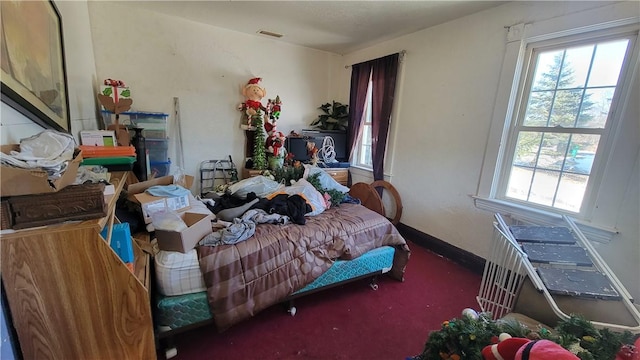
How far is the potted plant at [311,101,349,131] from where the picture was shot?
3953 millimetres

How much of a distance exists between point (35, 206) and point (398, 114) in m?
3.11

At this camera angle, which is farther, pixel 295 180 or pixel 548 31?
pixel 295 180

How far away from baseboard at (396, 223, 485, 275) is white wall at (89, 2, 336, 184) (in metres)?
2.22

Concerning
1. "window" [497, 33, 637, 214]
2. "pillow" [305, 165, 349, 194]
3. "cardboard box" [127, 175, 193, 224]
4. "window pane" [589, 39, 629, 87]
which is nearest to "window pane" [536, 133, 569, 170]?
"window" [497, 33, 637, 214]

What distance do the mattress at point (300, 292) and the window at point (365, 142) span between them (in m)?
1.82

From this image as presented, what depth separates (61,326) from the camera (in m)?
0.90

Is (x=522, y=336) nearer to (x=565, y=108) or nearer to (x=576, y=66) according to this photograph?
(x=565, y=108)

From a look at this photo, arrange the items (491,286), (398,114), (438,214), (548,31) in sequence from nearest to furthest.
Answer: (491,286), (548,31), (438,214), (398,114)

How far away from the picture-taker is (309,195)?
7.67ft

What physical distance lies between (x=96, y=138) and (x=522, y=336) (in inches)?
98.7

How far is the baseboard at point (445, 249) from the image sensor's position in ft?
7.98

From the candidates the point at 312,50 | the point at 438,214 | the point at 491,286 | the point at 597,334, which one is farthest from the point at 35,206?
the point at 312,50

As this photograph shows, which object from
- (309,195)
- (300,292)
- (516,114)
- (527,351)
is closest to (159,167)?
(309,195)

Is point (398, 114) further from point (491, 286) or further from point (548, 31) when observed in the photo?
point (491, 286)
